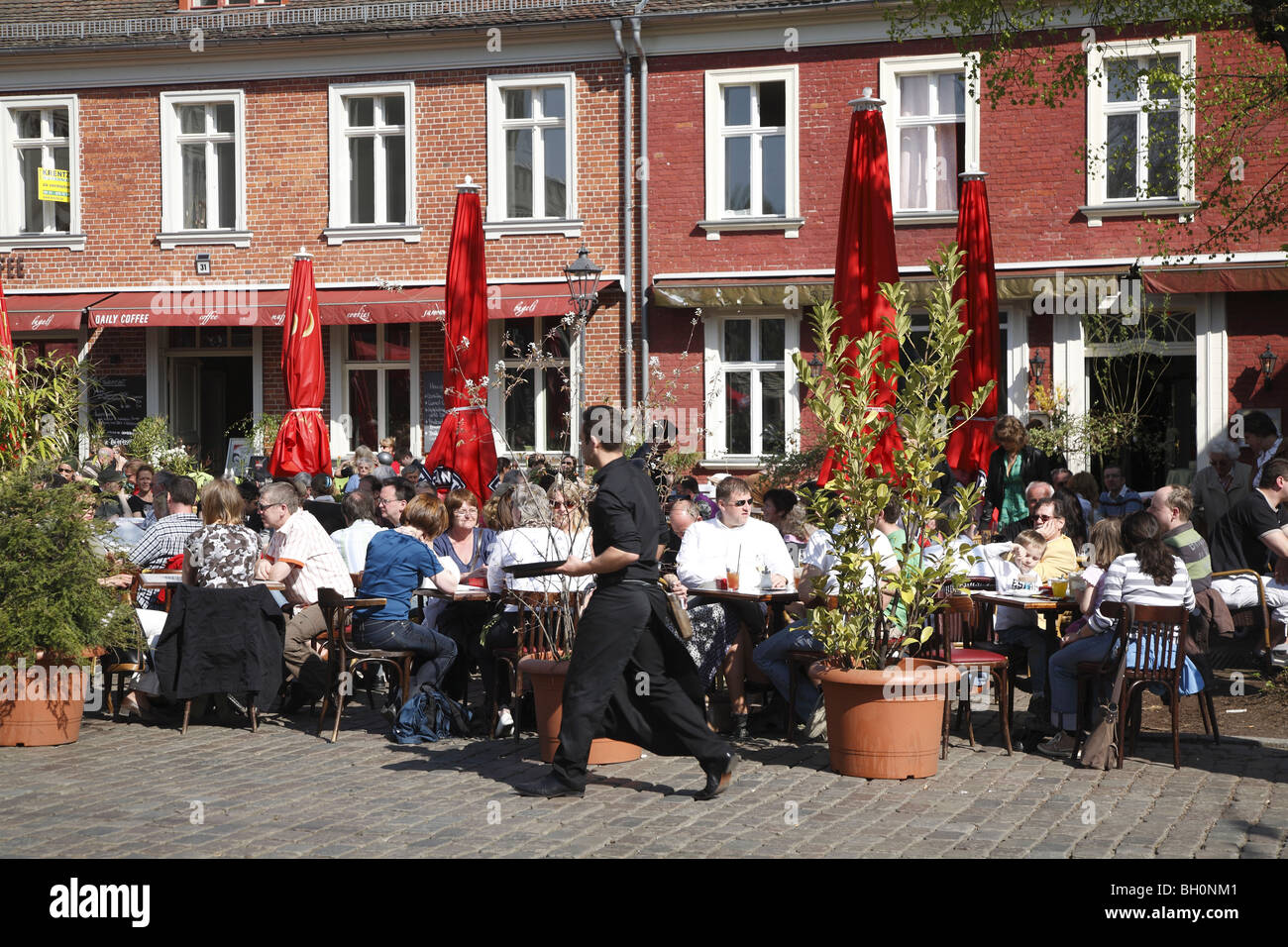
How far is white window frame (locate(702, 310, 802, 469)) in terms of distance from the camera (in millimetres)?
19297

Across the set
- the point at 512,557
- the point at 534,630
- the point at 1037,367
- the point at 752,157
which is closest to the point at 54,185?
the point at 752,157

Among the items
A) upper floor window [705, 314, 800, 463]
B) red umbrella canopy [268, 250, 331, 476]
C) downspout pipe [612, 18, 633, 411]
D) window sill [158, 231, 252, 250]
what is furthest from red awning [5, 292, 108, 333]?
upper floor window [705, 314, 800, 463]

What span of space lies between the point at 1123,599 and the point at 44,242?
17.7 meters

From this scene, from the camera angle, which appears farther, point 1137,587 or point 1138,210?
point 1138,210

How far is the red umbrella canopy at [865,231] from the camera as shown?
9.97m

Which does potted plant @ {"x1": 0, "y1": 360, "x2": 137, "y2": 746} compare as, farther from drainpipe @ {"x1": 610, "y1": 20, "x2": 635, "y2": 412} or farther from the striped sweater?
drainpipe @ {"x1": 610, "y1": 20, "x2": 635, "y2": 412}

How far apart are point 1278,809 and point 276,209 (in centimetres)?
1684

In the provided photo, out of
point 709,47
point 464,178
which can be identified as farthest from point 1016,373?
point 464,178

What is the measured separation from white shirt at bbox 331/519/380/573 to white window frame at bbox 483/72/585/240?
366 inches

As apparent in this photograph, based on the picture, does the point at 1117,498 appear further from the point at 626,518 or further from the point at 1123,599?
the point at 626,518

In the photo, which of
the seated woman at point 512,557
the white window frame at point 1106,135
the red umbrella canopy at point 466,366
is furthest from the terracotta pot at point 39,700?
the white window frame at point 1106,135

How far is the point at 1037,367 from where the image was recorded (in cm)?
1820

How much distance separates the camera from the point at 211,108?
21109 millimetres
